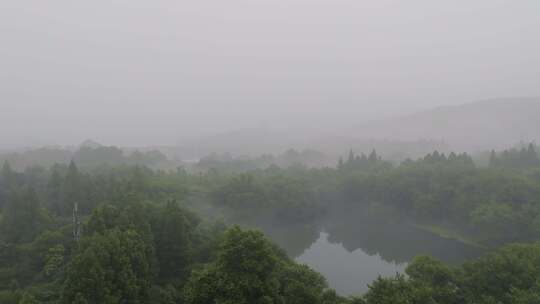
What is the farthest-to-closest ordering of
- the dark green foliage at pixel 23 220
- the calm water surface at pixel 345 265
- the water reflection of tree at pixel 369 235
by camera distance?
1. the water reflection of tree at pixel 369 235
2. the calm water surface at pixel 345 265
3. the dark green foliage at pixel 23 220

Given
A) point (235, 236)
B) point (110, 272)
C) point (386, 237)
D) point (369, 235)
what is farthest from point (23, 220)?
point (386, 237)

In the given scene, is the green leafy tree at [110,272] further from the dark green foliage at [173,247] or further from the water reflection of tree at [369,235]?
the water reflection of tree at [369,235]

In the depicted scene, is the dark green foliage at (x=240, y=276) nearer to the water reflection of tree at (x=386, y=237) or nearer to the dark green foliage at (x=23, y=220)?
the dark green foliage at (x=23, y=220)

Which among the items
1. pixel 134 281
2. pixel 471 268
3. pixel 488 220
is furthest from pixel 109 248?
pixel 488 220

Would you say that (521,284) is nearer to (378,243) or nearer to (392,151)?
(378,243)

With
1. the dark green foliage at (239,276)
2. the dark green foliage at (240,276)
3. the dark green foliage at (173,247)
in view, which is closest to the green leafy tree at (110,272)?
the dark green foliage at (240,276)

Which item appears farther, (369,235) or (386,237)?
(369,235)

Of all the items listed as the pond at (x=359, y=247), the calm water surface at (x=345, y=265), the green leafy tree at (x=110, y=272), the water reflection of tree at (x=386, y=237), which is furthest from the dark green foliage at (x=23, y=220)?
the water reflection of tree at (x=386, y=237)

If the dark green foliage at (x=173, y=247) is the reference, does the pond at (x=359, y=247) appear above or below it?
below

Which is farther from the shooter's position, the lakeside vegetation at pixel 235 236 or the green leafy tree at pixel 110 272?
the lakeside vegetation at pixel 235 236

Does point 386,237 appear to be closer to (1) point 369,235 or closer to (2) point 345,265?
(1) point 369,235

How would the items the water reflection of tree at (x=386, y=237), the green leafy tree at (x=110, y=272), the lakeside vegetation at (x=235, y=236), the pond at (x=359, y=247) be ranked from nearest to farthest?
1. the green leafy tree at (x=110, y=272)
2. the lakeside vegetation at (x=235, y=236)
3. the pond at (x=359, y=247)
4. the water reflection of tree at (x=386, y=237)

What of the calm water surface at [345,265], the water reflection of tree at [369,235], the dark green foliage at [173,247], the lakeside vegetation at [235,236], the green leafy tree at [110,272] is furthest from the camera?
the water reflection of tree at [369,235]

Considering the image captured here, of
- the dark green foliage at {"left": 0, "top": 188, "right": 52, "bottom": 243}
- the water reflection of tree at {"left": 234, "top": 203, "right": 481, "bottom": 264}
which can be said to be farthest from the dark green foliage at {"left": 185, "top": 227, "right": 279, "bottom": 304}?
the water reflection of tree at {"left": 234, "top": 203, "right": 481, "bottom": 264}
